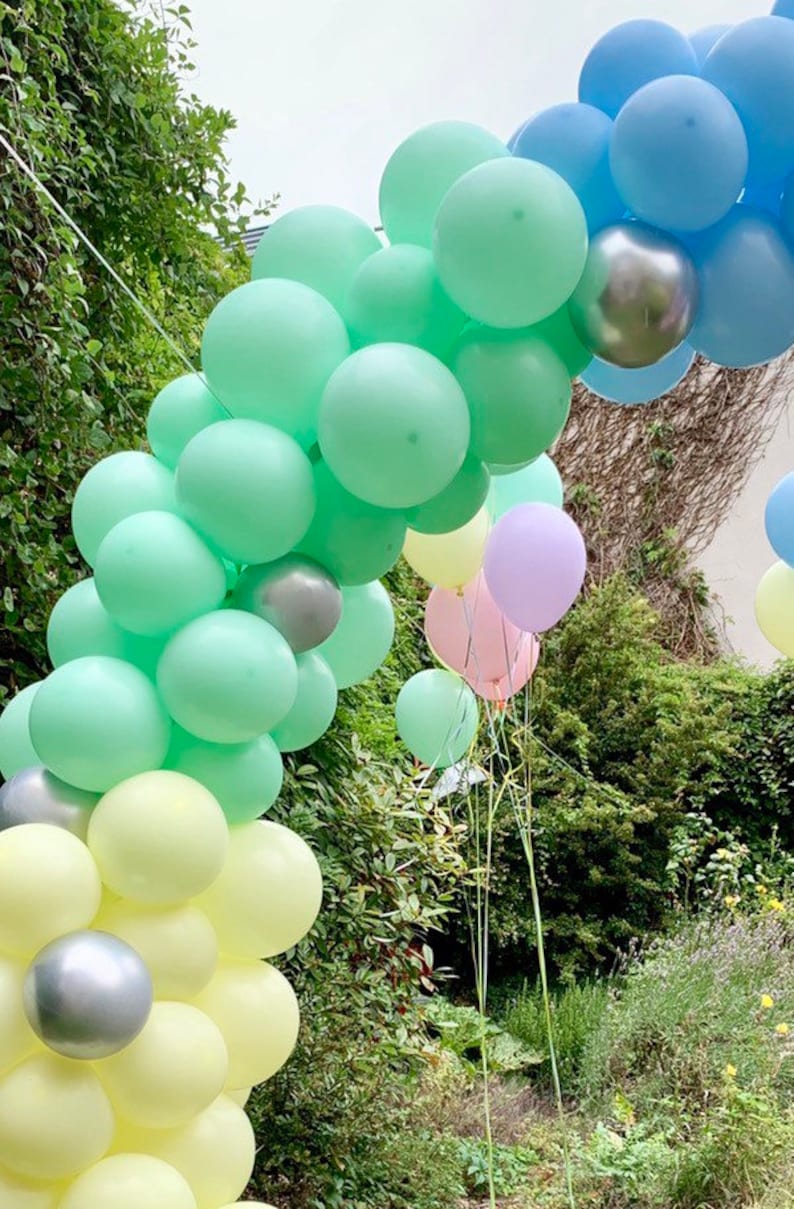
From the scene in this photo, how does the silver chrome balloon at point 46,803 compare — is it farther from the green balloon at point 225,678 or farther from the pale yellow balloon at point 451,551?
the pale yellow balloon at point 451,551

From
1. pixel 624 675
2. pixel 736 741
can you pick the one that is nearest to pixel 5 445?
pixel 624 675

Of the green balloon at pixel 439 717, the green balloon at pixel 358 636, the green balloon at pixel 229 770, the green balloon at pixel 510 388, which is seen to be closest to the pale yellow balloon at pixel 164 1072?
the green balloon at pixel 229 770

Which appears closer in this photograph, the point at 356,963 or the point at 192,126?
the point at 192,126

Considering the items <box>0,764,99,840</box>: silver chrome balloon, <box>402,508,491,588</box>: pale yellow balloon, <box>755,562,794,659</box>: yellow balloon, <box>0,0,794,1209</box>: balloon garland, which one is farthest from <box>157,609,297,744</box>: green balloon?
<box>755,562,794,659</box>: yellow balloon

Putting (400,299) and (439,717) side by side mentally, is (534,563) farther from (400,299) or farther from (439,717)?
(400,299)

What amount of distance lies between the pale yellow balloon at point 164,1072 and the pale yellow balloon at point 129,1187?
0.04 m

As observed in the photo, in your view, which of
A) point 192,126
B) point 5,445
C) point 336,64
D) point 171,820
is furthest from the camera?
point 336,64

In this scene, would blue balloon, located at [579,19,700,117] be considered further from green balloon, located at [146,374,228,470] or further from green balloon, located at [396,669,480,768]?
green balloon, located at [396,669,480,768]

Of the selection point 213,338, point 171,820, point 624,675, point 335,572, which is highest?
point 624,675

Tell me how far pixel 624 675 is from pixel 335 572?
416cm

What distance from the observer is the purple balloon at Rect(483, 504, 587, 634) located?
5.97 ft

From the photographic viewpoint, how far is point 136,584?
3.89 ft

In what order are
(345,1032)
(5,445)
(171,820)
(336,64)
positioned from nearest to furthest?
(171,820) < (5,445) < (345,1032) < (336,64)

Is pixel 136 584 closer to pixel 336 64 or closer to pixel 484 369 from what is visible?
pixel 484 369
